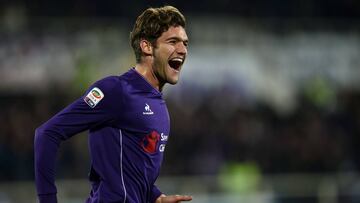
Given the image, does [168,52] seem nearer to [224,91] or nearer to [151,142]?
[151,142]

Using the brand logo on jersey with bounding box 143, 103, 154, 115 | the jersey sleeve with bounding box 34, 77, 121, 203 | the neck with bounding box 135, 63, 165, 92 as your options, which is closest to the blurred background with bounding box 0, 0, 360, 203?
the neck with bounding box 135, 63, 165, 92

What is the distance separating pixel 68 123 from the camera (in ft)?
13.9

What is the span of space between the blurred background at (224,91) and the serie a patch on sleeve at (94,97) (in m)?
6.18

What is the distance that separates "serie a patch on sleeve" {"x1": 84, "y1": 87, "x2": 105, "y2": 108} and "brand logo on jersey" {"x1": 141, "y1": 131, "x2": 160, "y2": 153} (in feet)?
1.15

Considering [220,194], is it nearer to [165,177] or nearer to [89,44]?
[165,177]

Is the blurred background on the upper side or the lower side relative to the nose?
lower

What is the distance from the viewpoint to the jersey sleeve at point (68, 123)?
4152 millimetres

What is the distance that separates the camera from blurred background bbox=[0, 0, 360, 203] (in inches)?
439

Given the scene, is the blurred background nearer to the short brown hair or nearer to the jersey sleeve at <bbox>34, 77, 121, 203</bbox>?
the short brown hair

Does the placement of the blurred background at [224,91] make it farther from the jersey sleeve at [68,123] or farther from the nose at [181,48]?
the jersey sleeve at [68,123]

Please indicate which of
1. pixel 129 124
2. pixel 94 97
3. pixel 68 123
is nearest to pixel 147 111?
pixel 129 124

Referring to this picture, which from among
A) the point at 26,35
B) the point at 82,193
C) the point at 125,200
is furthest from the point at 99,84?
the point at 26,35

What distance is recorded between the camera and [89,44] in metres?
12.5

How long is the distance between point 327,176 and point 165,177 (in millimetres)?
2157
